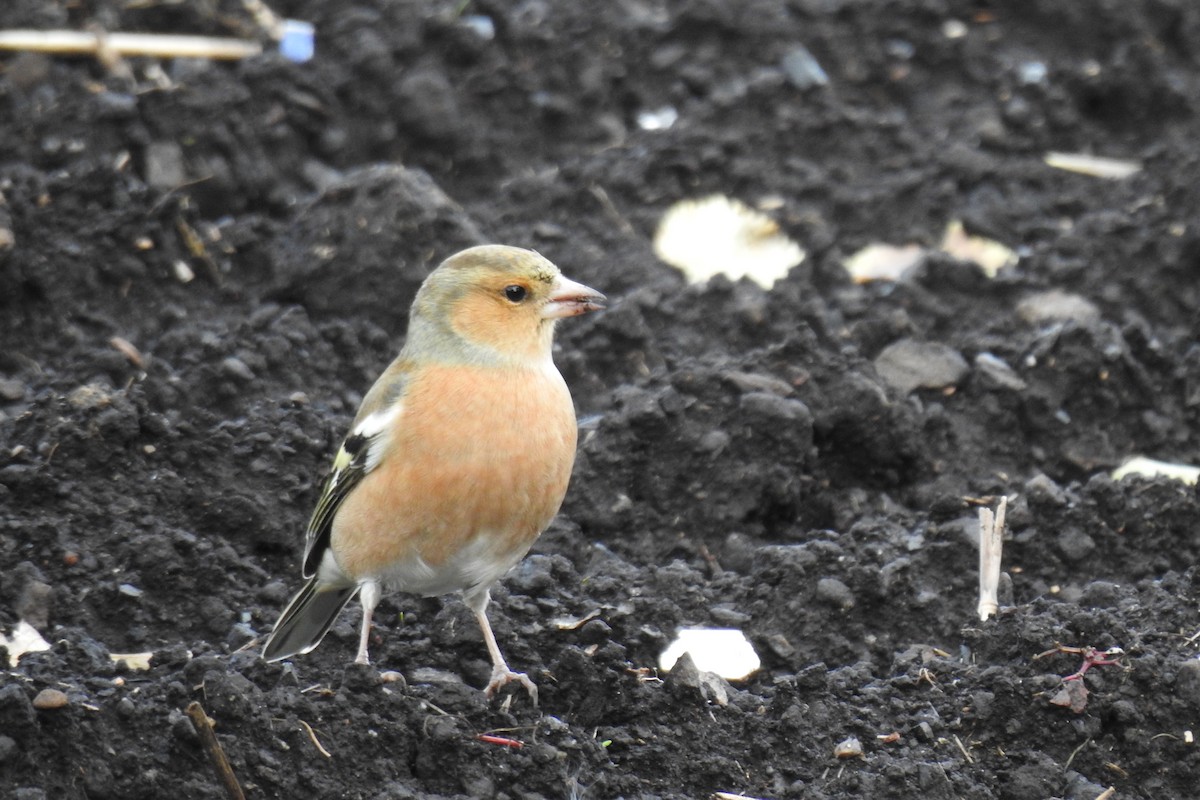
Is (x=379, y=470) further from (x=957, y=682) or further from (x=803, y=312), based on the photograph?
(x=803, y=312)

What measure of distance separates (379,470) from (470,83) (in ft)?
11.7

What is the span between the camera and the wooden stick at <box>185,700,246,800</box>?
397cm

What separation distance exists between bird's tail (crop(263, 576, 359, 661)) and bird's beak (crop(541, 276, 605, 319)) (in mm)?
1055

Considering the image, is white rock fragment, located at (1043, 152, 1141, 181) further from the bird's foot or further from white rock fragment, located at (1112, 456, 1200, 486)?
the bird's foot

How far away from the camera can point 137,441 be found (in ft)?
18.1

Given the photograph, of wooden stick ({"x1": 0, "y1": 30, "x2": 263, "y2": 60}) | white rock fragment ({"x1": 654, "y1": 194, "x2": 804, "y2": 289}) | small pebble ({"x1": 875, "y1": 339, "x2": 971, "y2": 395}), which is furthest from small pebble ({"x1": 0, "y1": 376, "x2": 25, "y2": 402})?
small pebble ({"x1": 875, "y1": 339, "x2": 971, "y2": 395})

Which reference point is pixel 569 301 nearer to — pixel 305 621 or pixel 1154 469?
pixel 305 621

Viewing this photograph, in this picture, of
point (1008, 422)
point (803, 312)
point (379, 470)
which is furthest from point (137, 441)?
point (1008, 422)

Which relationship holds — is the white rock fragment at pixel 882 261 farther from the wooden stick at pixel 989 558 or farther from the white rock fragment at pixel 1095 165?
the wooden stick at pixel 989 558

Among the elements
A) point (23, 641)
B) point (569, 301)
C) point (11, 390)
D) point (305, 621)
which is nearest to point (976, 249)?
point (569, 301)

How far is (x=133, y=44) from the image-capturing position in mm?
7828

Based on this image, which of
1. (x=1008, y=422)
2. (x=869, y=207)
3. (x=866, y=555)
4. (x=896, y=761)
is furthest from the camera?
(x=869, y=207)

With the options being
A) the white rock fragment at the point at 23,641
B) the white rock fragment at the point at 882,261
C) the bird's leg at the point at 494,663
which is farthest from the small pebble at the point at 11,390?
the white rock fragment at the point at 882,261

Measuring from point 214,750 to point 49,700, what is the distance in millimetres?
460
